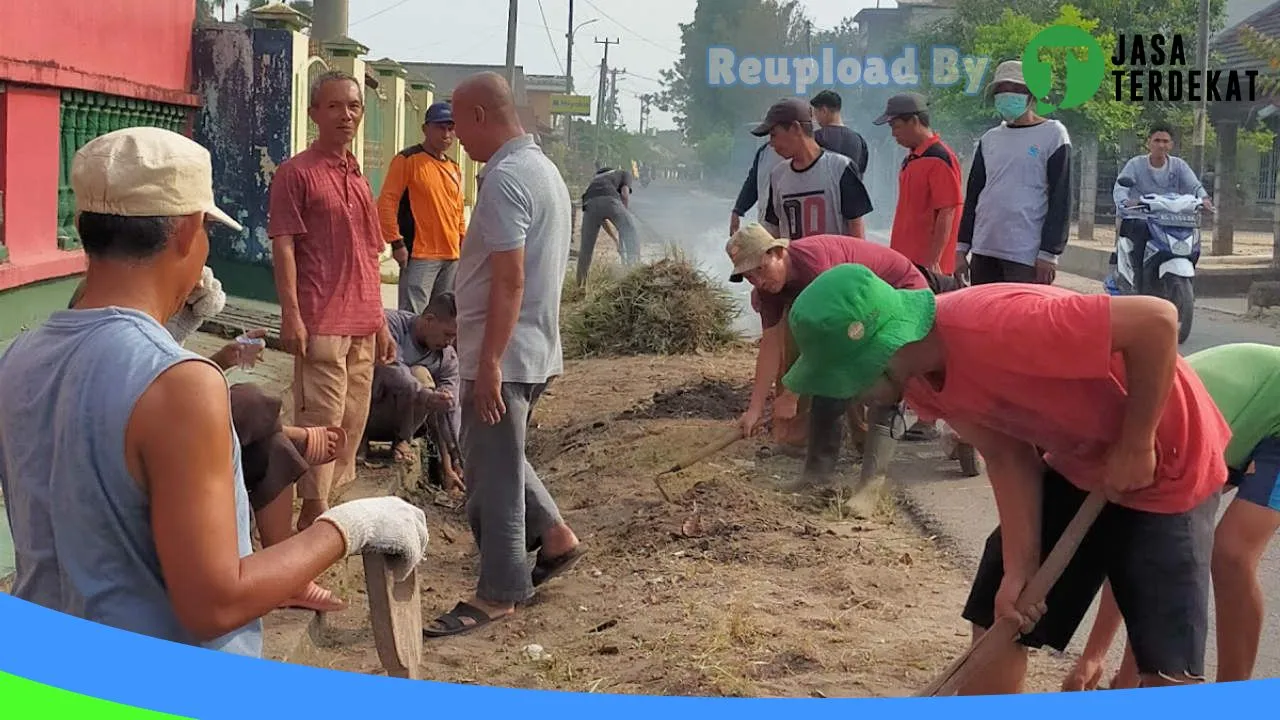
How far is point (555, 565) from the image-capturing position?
5.21 m

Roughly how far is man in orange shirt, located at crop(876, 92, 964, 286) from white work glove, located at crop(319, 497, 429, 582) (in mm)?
5070

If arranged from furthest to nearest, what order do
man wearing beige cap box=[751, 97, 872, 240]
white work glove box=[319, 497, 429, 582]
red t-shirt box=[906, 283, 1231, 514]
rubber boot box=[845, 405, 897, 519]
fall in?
man wearing beige cap box=[751, 97, 872, 240], rubber boot box=[845, 405, 897, 519], red t-shirt box=[906, 283, 1231, 514], white work glove box=[319, 497, 429, 582]

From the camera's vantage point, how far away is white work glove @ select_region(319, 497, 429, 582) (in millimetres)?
2406

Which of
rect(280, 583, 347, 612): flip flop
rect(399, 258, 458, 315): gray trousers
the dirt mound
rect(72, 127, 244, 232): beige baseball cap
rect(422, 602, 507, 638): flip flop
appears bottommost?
rect(422, 602, 507, 638): flip flop

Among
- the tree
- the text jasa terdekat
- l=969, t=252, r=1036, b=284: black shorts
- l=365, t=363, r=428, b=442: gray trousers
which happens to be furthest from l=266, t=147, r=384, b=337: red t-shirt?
the tree

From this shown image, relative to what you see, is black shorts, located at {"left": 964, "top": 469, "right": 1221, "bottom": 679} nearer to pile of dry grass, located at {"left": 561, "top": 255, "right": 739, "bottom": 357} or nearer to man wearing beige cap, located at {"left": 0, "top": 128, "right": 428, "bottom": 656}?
man wearing beige cap, located at {"left": 0, "top": 128, "right": 428, "bottom": 656}

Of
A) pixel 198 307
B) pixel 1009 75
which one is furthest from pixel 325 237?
pixel 1009 75

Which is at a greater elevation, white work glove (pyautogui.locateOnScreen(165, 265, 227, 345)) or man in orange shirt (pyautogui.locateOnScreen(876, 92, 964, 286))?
man in orange shirt (pyautogui.locateOnScreen(876, 92, 964, 286))

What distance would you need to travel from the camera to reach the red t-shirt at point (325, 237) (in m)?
5.31

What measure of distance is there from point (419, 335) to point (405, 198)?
2.24 meters

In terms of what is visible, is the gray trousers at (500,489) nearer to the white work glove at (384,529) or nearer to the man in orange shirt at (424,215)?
the white work glove at (384,529)

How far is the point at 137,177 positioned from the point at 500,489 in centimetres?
290

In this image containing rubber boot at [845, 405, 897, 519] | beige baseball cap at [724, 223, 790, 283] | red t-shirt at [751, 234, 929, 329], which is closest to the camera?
beige baseball cap at [724, 223, 790, 283]

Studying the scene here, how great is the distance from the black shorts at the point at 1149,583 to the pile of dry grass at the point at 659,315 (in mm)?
7732
